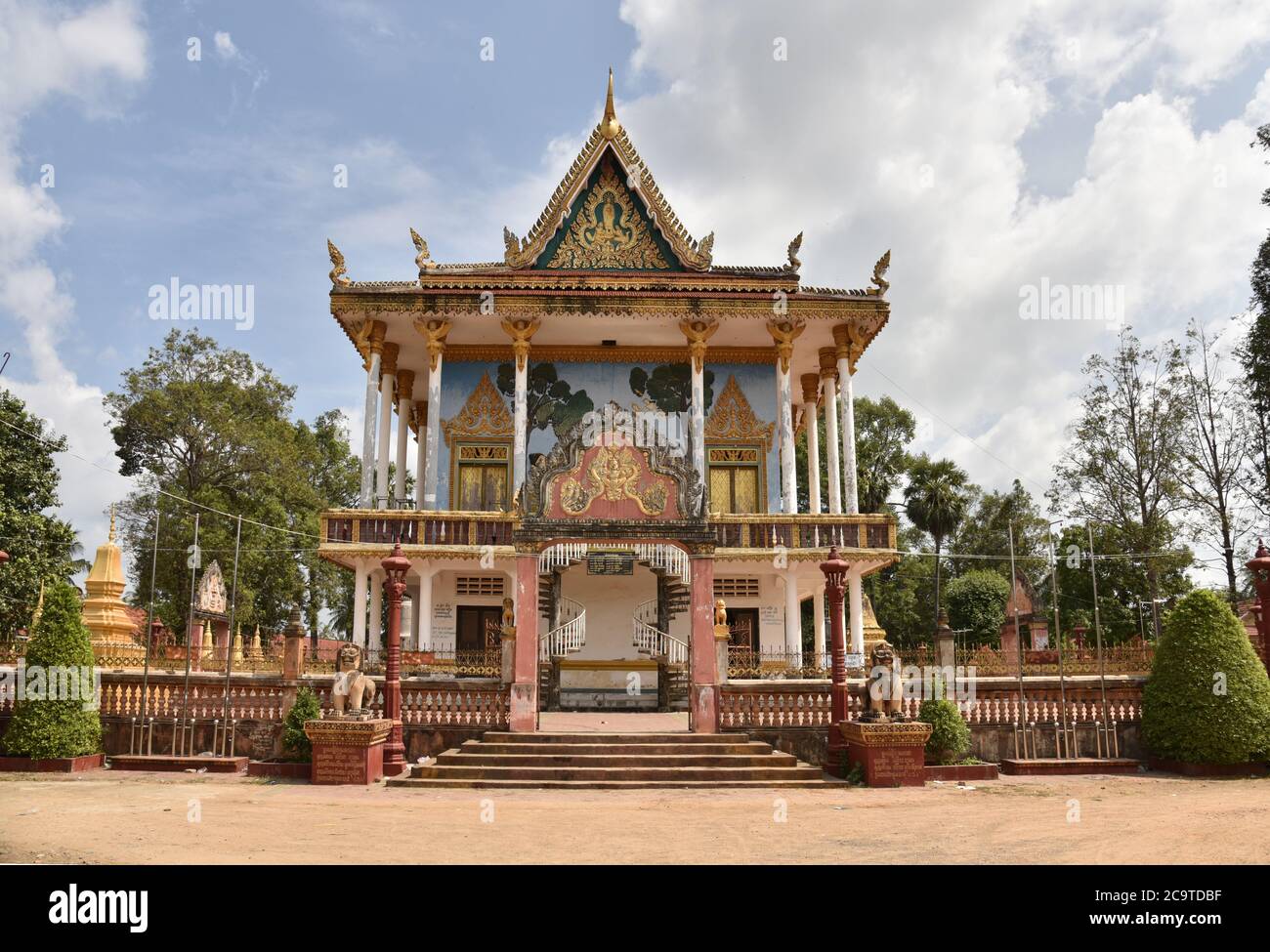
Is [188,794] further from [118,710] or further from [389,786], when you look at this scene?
[118,710]

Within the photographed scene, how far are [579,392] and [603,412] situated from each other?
5.44 m

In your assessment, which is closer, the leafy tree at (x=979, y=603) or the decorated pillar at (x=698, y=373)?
the decorated pillar at (x=698, y=373)

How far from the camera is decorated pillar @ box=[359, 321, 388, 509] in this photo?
75.3 ft

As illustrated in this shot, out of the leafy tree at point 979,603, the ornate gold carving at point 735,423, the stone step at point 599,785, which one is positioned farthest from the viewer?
the leafy tree at point 979,603

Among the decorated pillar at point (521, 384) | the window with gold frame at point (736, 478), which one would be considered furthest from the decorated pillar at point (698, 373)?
the decorated pillar at point (521, 384)

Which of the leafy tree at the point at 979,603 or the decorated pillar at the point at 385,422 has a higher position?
the decorated pillar at the point at 385,422

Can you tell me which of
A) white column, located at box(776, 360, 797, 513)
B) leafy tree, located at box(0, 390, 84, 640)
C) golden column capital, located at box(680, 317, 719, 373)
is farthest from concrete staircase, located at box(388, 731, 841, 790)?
leafy tree, located at box(0, 390, 84, 640)

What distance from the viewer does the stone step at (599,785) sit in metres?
12.2

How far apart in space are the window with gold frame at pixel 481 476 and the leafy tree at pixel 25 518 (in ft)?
34.6

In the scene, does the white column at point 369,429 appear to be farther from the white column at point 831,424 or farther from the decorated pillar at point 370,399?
the white column at point 831,424

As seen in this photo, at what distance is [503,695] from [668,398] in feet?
41.5

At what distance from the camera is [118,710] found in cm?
1506

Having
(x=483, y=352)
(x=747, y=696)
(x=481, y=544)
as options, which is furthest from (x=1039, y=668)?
(x=483, y=352)

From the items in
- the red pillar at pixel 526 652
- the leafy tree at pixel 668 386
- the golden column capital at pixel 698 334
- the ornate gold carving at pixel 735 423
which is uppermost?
the golden column capital at pixel 698 334
